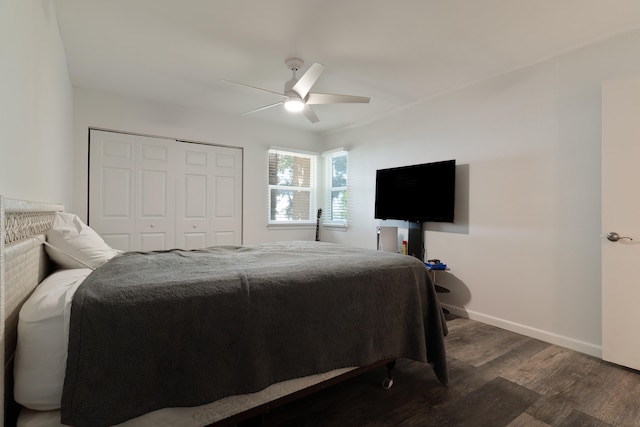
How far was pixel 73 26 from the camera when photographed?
95.6 inches

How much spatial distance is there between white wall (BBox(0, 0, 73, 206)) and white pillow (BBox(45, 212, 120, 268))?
22 cm

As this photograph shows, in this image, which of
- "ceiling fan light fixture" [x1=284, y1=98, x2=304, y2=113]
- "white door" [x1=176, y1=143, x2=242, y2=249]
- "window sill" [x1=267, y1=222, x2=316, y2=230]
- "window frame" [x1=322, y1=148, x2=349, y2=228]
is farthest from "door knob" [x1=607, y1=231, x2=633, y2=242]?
"white door" [x1=176, y1=143, x2=242, y2=249]

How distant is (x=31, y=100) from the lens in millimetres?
1627

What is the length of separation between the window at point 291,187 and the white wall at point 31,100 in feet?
9.31

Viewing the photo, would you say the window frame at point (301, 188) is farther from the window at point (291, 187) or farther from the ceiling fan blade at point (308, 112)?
the ceiling fan blade at point (308, 112)

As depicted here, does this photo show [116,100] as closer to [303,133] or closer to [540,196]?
[303,133]

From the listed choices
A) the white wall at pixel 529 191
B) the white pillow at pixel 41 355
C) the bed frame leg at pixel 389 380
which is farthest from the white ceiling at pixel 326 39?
the bed frame leg at pixel 389 380

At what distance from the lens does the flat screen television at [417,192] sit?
3.53 m

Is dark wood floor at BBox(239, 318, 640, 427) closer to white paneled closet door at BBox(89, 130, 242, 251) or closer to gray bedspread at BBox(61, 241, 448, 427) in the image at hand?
gray bedspread at BBox(61, 241, 448, 427)

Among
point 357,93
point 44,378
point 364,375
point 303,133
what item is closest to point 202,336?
point 44,378

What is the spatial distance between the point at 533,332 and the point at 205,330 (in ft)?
10.1

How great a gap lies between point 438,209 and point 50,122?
3.66m

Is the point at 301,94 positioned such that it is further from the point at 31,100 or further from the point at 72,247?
the point at 72,247

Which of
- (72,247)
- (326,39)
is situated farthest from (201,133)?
(72,247)
